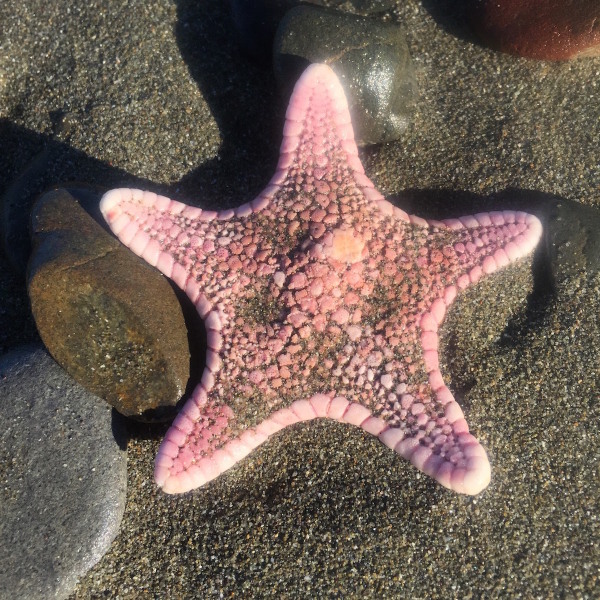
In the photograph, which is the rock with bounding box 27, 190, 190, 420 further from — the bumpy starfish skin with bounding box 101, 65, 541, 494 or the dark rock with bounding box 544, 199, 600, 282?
the dark rock with bounding box 544, 199, 600, 282

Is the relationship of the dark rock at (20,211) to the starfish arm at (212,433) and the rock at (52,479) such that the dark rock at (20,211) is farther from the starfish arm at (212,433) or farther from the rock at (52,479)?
the starfish arm at (212,433)

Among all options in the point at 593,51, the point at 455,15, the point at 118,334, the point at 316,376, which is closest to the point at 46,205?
the point at 118,334

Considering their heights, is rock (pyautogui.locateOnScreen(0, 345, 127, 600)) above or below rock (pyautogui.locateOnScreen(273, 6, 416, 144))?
below

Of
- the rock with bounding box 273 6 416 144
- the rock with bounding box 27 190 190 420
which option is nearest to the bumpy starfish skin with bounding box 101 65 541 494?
the rock with bounding box 27 190 190 420

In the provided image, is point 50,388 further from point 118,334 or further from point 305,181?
point 305,181

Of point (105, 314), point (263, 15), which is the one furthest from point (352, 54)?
point (105, 314)

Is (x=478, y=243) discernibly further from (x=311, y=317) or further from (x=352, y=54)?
(x=352, y=54)

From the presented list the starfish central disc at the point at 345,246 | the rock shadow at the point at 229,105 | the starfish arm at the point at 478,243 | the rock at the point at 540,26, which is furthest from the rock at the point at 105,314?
the rock at the point at 540,26
